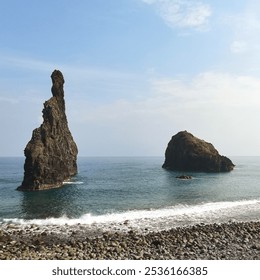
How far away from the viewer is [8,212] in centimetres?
4572

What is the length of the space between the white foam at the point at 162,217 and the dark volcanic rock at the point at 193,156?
3237 inches

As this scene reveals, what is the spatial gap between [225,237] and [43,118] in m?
63.6

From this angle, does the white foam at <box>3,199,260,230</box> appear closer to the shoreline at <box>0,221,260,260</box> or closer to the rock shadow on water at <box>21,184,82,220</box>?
the shoreline at <box>0,221,260,260</box>

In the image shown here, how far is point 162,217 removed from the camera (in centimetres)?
4034

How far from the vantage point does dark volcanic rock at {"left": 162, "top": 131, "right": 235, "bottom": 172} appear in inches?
5128

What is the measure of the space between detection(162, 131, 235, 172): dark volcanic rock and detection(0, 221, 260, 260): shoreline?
9529 centimetres

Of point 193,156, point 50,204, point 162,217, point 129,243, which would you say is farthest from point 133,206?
point 193,156

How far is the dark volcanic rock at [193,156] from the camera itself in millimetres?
130250

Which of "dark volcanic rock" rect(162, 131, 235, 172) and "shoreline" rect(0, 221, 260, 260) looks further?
"dark volcanic rock" rect(162, 131, 235, 172)

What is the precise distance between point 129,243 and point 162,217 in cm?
1283

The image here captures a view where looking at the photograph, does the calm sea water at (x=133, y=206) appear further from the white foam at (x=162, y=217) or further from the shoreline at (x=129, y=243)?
the shoreline at (x=129, y=243)

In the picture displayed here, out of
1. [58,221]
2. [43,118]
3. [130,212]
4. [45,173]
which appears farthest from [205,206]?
[43,118]

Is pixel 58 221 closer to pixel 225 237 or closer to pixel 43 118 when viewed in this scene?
pixel 225 237

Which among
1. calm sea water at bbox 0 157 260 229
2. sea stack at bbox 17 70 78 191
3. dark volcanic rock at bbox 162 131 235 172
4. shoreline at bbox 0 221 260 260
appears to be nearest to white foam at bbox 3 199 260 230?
calm sea water at bbox 0 157 260 229
